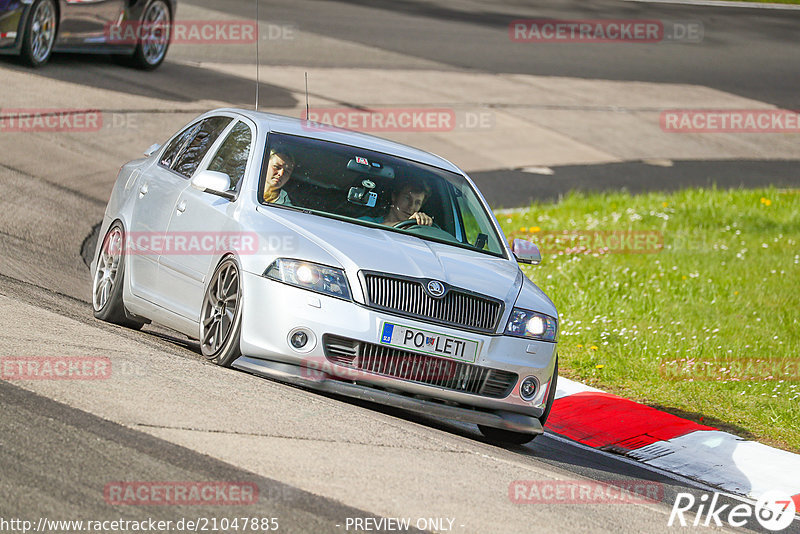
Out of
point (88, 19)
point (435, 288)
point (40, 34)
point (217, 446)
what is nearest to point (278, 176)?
point (435, 288)

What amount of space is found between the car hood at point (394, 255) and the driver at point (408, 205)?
0.24 meters

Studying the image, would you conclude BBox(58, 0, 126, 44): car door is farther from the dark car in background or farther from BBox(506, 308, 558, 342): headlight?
BBox(506, 308, 558, 342): headlight

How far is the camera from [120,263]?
863 cm

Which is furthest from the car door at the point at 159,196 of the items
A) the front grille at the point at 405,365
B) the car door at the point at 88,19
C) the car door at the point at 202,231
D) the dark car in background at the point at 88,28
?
the car door at the point at 88,19

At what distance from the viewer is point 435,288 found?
6996 mm

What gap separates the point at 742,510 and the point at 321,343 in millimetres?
2616

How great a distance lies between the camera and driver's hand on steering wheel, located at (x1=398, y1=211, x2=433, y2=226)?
8.06m

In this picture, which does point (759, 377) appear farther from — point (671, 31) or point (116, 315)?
point (671, 31)

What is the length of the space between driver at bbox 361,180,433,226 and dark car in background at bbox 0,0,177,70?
8610 mm

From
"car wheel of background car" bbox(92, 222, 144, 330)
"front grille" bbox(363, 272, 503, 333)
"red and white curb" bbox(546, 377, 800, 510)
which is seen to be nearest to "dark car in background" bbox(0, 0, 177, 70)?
"car wheel of background car" bbox(92, 222, 144, 330)

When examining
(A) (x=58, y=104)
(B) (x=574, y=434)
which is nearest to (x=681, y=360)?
(B) (x=574, y=434)

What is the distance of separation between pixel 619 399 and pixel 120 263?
3.86 meters

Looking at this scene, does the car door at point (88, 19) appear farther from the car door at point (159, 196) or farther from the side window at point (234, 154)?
the side window at point (234, 154)

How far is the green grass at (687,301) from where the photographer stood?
388 inches
